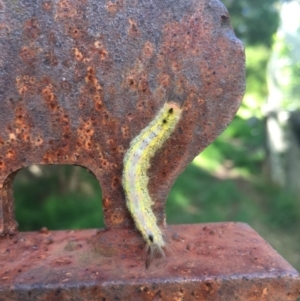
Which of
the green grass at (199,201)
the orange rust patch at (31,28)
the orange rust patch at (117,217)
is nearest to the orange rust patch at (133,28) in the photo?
the orange rust patch at (31,28)

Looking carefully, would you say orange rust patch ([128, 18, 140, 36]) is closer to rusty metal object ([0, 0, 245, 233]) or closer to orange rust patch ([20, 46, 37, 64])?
rusty metal object ([0, 0, 245, 233])

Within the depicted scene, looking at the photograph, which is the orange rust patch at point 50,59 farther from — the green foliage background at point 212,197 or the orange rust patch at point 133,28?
the green foliage background at point 212,197

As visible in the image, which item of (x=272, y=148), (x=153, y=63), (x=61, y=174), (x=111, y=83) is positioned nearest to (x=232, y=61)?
(x=153, y=63)

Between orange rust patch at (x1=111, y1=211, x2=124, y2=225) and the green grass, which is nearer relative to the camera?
orange rust patch at (x1=111, y1=211, x2=124, y2=225)

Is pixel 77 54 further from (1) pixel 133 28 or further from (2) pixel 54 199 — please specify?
(2) pixel 54 199

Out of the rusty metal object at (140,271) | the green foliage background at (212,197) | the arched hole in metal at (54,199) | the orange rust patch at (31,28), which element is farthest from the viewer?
the green foliage background at (212,197)

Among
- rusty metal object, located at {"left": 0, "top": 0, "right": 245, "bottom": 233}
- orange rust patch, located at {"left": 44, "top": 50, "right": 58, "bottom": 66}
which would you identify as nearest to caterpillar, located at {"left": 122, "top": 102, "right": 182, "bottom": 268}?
rusty metal object, located at {"left": 0, "top": 0, "right": 245, "bottom": 233}
